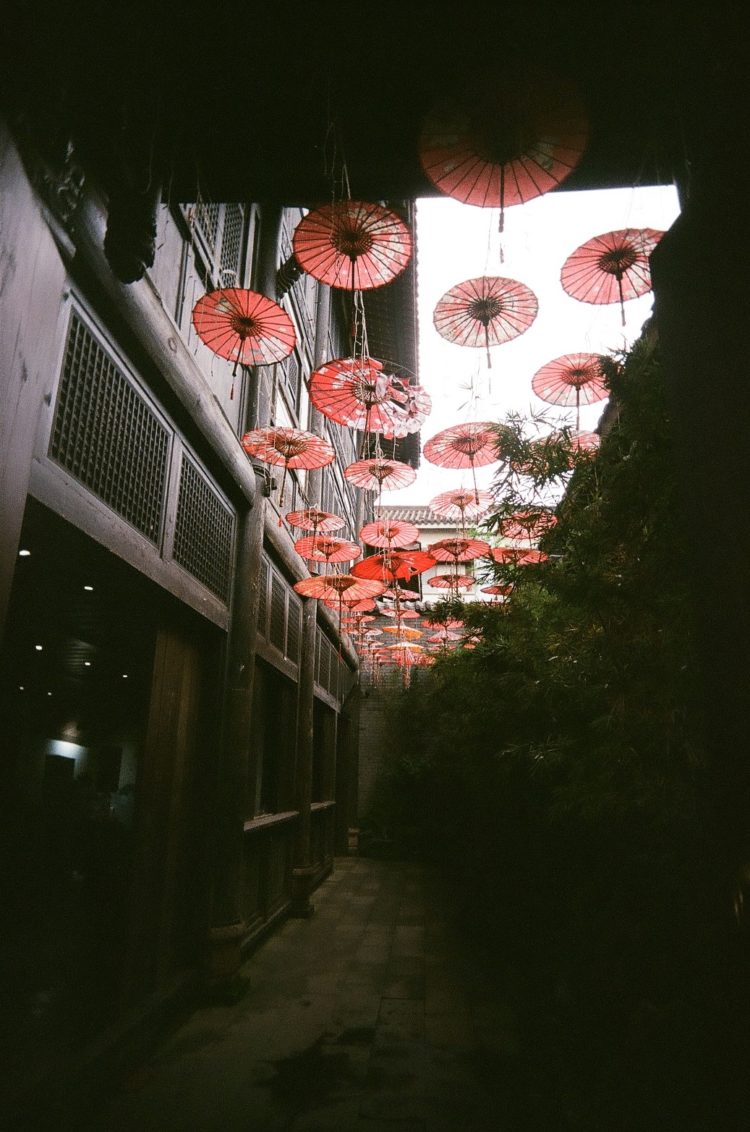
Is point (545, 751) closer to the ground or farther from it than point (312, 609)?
closer to the ground

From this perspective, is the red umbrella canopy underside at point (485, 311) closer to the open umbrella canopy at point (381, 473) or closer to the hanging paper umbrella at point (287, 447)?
the hanging paper umbrella at point (287, 447)

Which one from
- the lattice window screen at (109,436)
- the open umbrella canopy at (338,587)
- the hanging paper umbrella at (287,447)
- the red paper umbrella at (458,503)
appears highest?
the red paper umbrella at (458,503)

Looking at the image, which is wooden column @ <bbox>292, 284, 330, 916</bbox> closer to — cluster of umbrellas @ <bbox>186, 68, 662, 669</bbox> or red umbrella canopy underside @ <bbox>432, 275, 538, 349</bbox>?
cluster of umbrellas @ <bbox>186, 68, 662, 669</bbox>

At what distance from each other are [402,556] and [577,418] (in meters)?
3.50

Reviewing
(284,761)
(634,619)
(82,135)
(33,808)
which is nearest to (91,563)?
(82,135)

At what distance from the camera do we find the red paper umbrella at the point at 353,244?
4.13 m

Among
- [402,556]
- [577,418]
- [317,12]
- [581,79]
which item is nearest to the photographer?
[317,12]

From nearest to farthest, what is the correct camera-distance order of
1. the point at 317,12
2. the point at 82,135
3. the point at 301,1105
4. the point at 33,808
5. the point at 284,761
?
the point at 82,135
the point at 317,12
the point at 301,1105
the point at 284,761
the point at 33,808

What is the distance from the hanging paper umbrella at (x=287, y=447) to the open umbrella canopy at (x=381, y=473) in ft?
3.79

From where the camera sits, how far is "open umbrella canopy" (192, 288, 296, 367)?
4977 millimetres

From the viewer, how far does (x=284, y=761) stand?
10.4m

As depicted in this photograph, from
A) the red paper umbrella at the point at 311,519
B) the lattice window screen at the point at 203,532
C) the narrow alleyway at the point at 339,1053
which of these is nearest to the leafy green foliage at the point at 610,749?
the narrow alleyway at the point at 339,1053

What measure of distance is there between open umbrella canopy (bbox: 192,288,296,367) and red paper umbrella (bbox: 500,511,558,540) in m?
2.55

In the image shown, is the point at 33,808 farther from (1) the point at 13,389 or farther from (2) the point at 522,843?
(1) the point at 13,389
